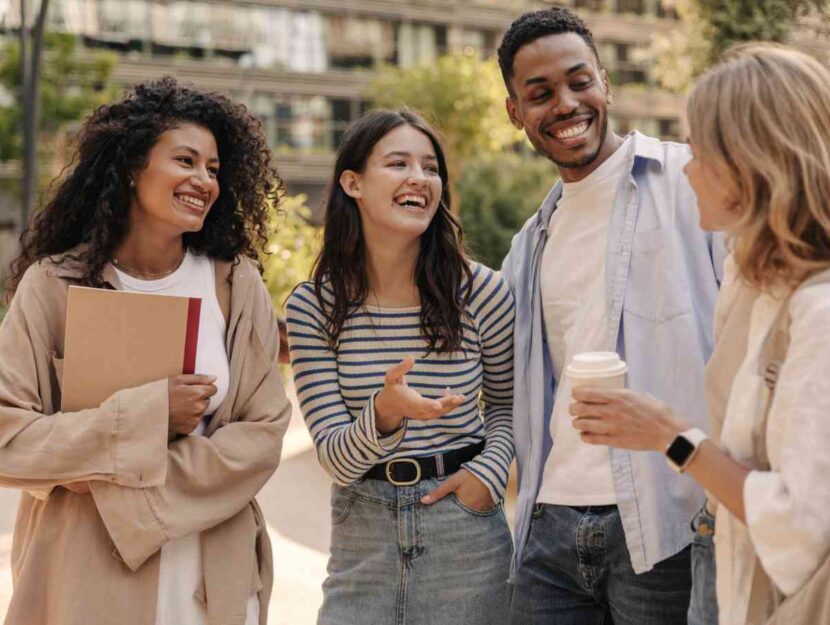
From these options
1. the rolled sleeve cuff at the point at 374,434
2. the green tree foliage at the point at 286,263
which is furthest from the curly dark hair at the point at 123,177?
the green tree foliage at the point at 286,263

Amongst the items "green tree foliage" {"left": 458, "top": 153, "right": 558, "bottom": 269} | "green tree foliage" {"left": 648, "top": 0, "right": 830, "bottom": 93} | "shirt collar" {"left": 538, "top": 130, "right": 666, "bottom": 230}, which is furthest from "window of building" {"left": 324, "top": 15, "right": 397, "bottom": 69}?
"shirt collar" {"left": 538, "top": 130, "right": 666, "bottom": 230}

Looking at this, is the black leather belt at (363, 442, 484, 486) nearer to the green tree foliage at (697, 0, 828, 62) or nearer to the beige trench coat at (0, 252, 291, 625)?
the beige trench coat at (0, 252, 291, 625)

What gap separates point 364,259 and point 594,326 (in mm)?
617

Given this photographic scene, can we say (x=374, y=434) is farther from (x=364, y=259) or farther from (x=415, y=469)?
(x=364, y=259)

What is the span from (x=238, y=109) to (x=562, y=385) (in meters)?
1.15

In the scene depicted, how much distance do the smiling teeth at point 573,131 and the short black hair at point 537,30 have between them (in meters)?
0.24

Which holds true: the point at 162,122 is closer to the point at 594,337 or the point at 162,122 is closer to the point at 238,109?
the point at 238,109

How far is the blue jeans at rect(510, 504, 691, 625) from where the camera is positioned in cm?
243

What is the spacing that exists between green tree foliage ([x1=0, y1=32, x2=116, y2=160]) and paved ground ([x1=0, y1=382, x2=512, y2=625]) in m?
17.5

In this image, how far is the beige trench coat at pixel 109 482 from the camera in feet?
7.86

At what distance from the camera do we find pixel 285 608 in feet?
16.8

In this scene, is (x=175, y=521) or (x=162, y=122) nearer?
(x=175, y=521)

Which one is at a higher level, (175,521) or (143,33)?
(143,33)

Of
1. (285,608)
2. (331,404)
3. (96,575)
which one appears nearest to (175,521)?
(96,575)
